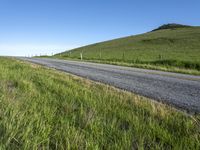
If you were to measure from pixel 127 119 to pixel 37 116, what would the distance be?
1.26 metres

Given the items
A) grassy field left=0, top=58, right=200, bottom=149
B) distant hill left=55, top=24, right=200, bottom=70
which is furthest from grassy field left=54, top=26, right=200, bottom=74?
grassy field left=0, top=58, right=200, bottom=149

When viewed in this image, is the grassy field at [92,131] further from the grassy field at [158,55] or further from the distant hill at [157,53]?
the distant hill at [157,53]

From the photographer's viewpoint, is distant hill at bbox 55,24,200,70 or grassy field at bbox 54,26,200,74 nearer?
grassy field at bbox 54,26,200,74

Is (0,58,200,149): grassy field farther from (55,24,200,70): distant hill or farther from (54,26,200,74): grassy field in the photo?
(55,24,200,70): distant hill

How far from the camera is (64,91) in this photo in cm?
627

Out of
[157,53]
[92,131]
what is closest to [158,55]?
[157,53]

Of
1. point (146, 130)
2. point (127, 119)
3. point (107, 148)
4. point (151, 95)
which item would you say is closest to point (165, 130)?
point (146, 130)

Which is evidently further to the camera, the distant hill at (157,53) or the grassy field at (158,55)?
the distant hill at (157,53)

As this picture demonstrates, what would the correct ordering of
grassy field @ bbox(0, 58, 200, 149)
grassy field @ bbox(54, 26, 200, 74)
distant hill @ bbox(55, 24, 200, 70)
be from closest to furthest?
grassy field @ bbox(0, 58, 200, 149) → grassy field @ bbox(54, 26, 200, 74) → distant hill @ bbox(55, 24, 200, 70)

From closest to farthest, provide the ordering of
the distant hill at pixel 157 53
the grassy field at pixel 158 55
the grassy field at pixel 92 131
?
the grassy field at pixel 92 131 → the grassy field at pixel 158 55 → the distant hill at pixel 157 53

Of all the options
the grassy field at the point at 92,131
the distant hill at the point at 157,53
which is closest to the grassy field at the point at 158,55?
the distant hill at the point at 157,53

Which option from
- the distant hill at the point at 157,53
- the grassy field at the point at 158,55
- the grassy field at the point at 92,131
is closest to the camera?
the grassy field at the point at 92,131

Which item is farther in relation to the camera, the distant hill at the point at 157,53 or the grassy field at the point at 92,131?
the distant hill at the point at 157,53

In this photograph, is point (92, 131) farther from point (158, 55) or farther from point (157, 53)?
point (157, 53)
